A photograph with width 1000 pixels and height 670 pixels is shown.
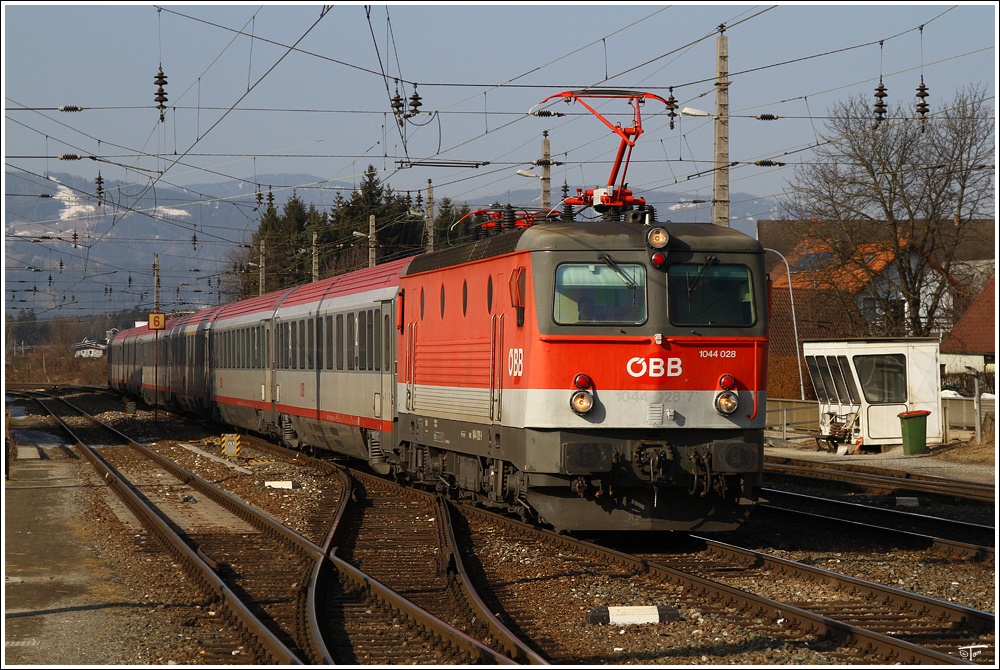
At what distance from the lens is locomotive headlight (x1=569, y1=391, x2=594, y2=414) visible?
11.7 meters

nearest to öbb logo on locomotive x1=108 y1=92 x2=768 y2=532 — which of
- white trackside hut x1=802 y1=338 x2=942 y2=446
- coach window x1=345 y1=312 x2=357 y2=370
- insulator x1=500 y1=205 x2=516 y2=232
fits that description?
insulator x1=500 y1=205 x2=516 y2=232

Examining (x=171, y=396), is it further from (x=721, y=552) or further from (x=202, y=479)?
(x=721, y=552)

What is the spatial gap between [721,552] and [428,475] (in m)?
5.13

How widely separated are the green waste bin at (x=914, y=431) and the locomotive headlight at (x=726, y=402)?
54.0ft

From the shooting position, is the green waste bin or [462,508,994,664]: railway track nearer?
[462,508,994,664]: railway track

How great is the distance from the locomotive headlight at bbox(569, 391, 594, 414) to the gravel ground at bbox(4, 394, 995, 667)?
1.54m

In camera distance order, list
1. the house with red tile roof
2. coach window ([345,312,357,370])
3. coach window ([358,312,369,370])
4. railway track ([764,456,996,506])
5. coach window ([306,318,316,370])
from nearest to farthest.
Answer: railway track ([764,456,996,506]), coach window ([358,312,369,370]), coach window ([345,312,357,370]), coach window ([306,318,316,370]), the house with red tile roof

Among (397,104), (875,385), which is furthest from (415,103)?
(875,385)

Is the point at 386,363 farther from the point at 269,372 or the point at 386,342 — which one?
the point at 269,372

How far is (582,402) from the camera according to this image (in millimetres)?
11695

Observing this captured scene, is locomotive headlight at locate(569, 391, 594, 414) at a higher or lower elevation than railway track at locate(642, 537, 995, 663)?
higher

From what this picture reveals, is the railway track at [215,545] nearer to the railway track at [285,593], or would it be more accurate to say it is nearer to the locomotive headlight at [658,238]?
the railway track at [285,593]

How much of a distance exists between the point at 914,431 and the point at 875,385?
149cm

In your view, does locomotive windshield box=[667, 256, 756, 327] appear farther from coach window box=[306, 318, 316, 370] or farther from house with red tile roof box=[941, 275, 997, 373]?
house with red tile roof box=[941, 275, 997, 373]
